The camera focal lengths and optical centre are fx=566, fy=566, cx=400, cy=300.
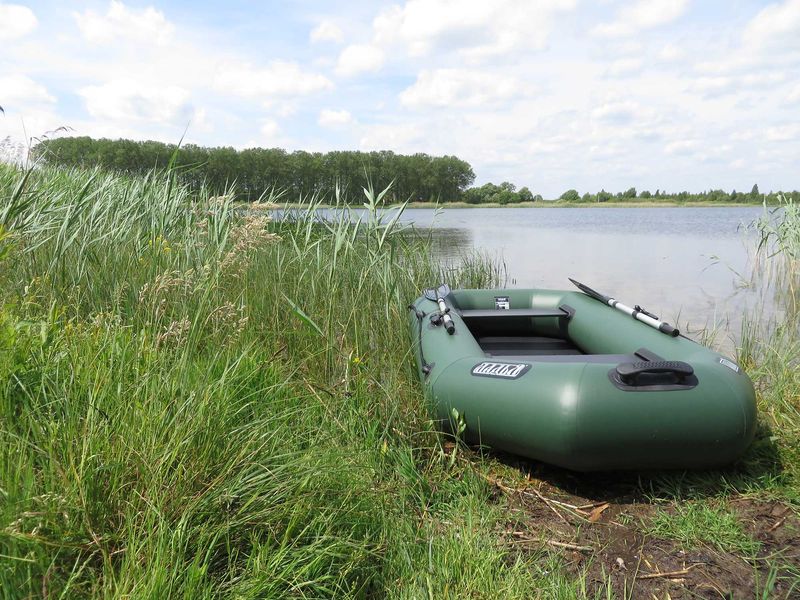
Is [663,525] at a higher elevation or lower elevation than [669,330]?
lower

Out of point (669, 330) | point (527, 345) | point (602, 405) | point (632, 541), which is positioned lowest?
point (632, 541)

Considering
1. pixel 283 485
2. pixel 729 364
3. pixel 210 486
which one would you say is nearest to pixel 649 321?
pixel 729 364

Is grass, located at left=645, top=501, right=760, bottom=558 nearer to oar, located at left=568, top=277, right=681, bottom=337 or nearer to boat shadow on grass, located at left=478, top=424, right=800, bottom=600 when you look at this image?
boat shadow on grass, located at left=478, top=424, right=800, bottom=600

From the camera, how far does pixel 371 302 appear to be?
321 centimetres

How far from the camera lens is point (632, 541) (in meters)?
1.97

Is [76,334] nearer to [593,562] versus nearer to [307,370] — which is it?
[307,370]

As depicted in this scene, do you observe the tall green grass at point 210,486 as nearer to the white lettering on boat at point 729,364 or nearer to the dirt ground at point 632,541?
the dirt ground at point 632,541

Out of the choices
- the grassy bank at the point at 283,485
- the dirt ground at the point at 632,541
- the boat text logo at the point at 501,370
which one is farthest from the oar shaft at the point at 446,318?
the dirt ground at the point at 632,541

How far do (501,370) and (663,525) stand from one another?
0.82 m

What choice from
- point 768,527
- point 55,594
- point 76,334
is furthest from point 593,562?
point 76,334

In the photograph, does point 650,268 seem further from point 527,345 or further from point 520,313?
point 520,313

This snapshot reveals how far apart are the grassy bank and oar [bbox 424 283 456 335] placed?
0.27 m

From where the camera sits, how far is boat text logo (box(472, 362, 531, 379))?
2.37 m

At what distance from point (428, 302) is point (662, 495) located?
182 centimetres
